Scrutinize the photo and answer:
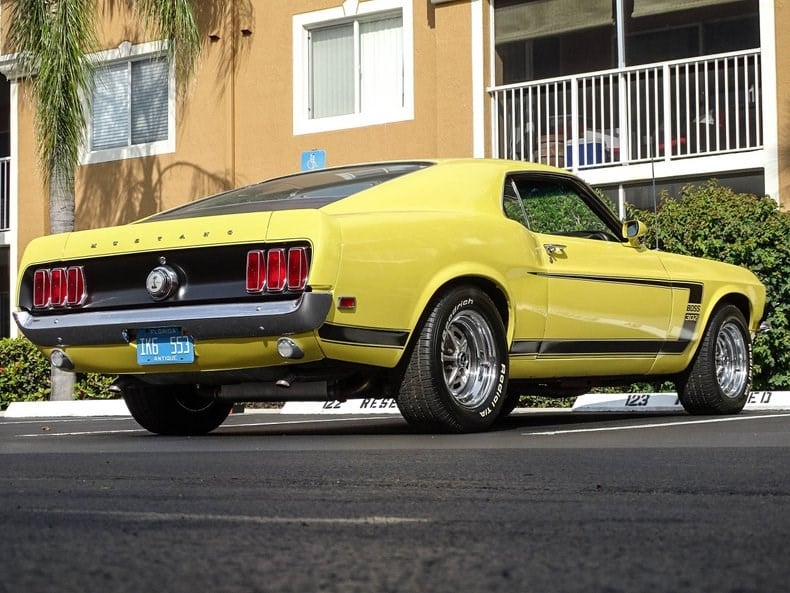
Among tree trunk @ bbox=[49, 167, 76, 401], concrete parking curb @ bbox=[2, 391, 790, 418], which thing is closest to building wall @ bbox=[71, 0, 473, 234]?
tree trunk @ bbox=[49, 167, 76, 401]

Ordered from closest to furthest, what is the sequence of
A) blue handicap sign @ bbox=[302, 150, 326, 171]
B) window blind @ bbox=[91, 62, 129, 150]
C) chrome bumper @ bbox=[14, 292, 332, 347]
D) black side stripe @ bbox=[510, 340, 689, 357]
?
chrome bumper @ bbox=[14, 292, 332, 347], black side stripe @ bbox=[510, 340, 689, 357], blue handicap sign @ bbox=[302, 150, 326, 171], window blind @ bbox=[91, 62, 129, 150]

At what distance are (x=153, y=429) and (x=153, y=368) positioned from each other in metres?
1.18

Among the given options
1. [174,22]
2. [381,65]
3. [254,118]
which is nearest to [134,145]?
[254,118]

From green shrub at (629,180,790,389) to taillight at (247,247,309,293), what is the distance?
6105 mm


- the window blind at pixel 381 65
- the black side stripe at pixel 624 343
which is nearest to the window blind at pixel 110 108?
the window blind at pixel 381 65

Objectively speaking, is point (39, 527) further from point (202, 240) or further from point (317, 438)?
point (317, 438)

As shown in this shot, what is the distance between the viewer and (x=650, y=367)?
902cm

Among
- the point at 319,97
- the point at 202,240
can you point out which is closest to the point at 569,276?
the point at 202,240

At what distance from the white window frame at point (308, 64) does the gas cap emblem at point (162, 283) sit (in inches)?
434

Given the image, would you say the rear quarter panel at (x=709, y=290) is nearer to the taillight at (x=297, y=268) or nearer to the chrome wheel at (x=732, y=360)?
the chrome wheel at (x=732, y=360)

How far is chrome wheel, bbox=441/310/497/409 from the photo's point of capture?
7.62 meters

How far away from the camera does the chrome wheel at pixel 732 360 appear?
9711 millimetres

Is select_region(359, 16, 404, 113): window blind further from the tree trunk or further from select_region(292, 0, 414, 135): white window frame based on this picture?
the tree trunk

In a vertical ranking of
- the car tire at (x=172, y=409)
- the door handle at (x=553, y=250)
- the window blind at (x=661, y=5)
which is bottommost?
the car tire at (x=172, y=409)
